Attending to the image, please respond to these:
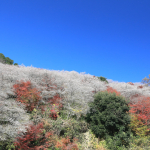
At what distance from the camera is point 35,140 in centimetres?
1129

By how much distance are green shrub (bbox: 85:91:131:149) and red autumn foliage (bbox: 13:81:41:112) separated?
7.40m

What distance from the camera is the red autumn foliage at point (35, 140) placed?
988 cm

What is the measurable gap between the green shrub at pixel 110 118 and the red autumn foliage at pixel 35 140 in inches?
226

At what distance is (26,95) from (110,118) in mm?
10478

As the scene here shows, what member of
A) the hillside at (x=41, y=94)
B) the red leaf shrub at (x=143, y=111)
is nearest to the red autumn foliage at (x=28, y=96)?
the hillside at (x=41, y=94)

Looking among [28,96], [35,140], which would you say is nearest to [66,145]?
[35,140]

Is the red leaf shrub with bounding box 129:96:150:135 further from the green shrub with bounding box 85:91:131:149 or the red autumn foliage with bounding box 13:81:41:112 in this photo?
the red autumn foliage with bounding box 13:81:41:112

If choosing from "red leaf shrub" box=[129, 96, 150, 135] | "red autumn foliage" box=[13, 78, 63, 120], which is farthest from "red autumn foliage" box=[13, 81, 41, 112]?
"red leaf shrub" box=[129, 96, 150, 135]

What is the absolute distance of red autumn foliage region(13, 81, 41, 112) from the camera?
43.8 feet

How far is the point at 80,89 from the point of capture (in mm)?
18078

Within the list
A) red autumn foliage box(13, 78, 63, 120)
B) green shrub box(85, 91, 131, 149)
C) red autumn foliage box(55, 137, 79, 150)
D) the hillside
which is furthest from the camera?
red autumn foliage box(13, 78, 63, 120)

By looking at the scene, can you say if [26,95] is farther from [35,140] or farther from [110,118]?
[110,118]

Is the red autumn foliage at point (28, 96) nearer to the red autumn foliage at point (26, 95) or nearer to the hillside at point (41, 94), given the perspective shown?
the red autumn foliage at point (26, 95)

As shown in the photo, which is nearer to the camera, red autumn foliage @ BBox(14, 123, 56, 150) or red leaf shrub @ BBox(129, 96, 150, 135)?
red autumn foliage @ BBox(14, 123, 56, 150)
